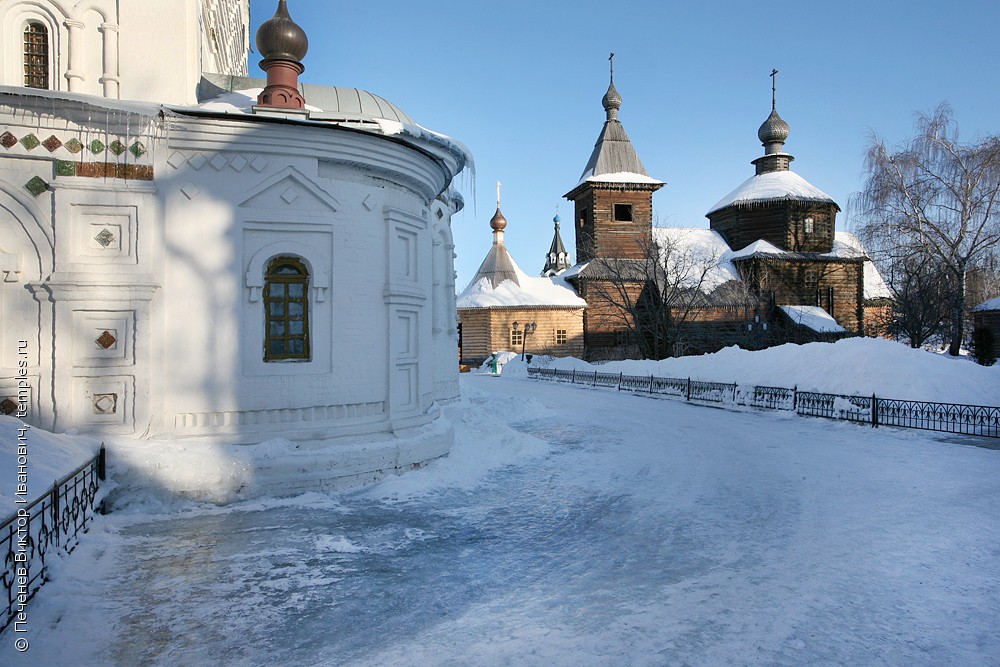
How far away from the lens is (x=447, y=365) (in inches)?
609

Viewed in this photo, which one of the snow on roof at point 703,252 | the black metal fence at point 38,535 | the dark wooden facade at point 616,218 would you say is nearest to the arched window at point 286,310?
the black metal fence at point 38,535

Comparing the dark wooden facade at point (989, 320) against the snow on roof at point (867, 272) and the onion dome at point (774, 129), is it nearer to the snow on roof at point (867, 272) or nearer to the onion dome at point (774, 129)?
the snow on roof at point (867, 272)

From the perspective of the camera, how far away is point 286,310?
929 centimetres

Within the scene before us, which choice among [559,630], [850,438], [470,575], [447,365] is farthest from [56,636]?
[850,438]

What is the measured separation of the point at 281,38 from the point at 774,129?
141 feet

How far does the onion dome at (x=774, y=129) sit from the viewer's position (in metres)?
46.0

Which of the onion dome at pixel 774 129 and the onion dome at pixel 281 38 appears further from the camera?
the onion dome at pixel 774 129

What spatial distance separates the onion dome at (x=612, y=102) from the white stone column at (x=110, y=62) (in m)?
38.7

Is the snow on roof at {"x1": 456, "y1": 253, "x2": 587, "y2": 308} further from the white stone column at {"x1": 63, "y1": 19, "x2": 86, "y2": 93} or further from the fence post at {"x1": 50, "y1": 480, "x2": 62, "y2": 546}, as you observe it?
the fence post at {"x1": 50, "y1": 480, "x2": 62, "y2": 546}

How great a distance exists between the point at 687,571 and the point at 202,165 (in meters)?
7.67

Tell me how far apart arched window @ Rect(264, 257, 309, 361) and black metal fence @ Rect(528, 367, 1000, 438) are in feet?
41.7

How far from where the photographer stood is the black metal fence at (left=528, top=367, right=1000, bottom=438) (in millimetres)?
14516

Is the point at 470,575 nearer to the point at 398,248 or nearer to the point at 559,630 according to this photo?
the point at 559,630

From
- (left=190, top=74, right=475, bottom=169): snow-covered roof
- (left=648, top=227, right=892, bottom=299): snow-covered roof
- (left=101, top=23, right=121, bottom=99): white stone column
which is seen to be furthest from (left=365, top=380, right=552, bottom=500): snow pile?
(left=648, top=227, right=892, bottom=299): snow-covered roof
